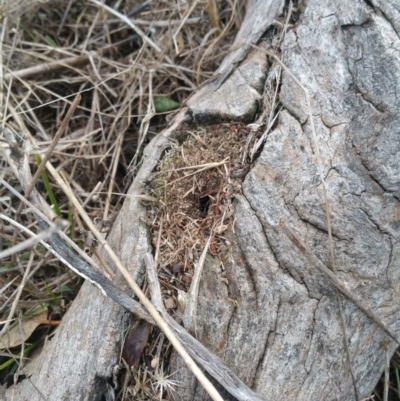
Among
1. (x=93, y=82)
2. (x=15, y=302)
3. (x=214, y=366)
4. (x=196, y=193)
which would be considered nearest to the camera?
(x=214, y=366)

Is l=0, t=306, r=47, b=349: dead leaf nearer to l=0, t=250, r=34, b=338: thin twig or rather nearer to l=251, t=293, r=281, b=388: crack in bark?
l=0, t=250, r=34, b=338: thin twig

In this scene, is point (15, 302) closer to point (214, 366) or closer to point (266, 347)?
point (214, 366)

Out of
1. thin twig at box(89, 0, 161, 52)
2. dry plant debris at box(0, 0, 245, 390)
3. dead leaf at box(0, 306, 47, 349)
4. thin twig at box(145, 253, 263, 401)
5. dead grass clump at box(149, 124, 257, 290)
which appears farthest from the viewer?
thin twig at box(89, 0, 161, 52)

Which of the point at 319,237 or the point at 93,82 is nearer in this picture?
the point at 319,237

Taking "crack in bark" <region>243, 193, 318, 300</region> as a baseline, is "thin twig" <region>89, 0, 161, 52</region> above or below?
below

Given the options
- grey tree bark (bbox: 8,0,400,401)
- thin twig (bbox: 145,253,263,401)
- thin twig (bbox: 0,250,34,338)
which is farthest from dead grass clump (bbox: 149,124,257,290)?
thin twig (bbox: 0,250,34,338)

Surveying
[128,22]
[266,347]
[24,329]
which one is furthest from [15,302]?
[128,22]

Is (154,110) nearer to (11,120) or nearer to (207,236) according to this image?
(11,120)
